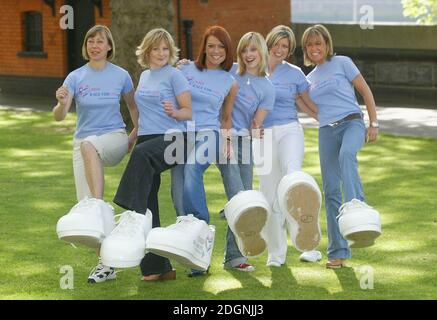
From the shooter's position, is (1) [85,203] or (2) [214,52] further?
(2) [214,52]

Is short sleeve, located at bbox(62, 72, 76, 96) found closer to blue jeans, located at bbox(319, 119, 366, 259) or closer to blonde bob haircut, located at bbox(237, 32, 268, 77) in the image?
blonde bob haircut, located at bbox(237, 32, 268, 77)

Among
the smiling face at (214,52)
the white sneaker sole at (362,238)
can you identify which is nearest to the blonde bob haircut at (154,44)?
the smiling face at (214,52)

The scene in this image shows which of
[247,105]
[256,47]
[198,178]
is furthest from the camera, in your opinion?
[247,105]

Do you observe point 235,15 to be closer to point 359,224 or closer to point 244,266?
point 244,266

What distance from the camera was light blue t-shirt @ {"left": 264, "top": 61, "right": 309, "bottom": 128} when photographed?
8992 mm

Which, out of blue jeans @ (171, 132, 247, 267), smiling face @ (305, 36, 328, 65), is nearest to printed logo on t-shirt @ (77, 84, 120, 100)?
blue jeans @ (171, 132, 247, 267)

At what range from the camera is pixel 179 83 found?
8398 mm

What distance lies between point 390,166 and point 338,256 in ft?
21.5

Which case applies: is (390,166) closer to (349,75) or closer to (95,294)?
(349,75)

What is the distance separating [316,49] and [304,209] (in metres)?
1.43

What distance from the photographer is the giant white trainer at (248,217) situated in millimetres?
8055

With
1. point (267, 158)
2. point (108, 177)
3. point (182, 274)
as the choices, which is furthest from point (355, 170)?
point (108, 177)

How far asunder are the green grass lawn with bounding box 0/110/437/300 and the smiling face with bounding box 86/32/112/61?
5.66 ft

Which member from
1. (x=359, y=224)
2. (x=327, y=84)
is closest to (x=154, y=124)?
(x=327, y=84)
